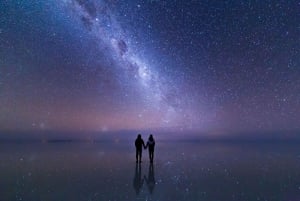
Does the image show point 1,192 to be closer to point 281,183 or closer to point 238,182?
point 238,182

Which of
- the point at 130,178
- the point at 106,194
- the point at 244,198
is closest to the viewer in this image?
the point at 244,198

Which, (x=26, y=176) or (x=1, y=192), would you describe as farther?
(x=26, y=176)

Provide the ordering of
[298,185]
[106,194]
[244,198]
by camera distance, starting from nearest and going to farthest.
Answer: [244,198], [106,194], [298,185]

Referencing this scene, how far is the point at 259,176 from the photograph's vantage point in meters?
14.4

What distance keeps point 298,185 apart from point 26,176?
472 inches

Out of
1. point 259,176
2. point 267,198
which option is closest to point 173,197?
point 267,198

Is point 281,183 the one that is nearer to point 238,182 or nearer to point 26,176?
point 238,182

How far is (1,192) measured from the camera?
10266 mm

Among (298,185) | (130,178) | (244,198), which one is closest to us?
(244,198)

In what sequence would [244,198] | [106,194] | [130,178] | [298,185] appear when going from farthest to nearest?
1. [130,178]
2. [298,185]
3. [106,194]
4. [244,198]

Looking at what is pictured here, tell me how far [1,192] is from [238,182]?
9.03 metres

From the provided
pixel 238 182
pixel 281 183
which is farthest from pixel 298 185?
pixel 238 182

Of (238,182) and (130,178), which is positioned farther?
(130,178)

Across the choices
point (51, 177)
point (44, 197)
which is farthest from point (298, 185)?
point (51, 177)
